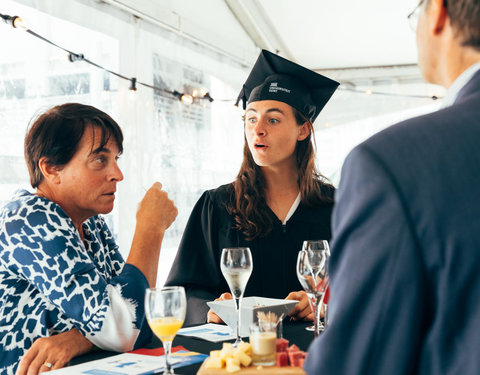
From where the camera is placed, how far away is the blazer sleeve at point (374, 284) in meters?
0.67

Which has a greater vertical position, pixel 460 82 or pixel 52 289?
pixel 460 82

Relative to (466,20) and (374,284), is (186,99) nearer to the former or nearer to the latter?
(466,20)

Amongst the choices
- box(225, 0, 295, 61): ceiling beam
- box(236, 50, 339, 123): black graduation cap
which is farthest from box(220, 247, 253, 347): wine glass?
box(225, 0, 295, 61): ceiling beam

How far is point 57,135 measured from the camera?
1.75 m

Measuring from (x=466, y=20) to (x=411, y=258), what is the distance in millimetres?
407

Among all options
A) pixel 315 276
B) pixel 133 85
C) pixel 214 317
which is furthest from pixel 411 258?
pixel 133 85

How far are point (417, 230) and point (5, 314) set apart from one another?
1377 mm

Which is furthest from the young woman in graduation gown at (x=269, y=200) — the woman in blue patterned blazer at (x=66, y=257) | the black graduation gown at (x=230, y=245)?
the woman in blue patterned blazer at (x=66, y=257)

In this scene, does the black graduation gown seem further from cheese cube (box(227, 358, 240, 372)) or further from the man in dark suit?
the man in dark suit

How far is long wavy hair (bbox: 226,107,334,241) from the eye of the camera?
95.7 inches

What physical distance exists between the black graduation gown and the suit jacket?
1536mm

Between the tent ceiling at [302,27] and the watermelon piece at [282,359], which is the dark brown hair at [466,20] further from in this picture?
the tent ceiling at [302,27]

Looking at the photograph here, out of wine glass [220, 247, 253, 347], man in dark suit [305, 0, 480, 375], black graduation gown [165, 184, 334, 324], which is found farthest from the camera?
black graduation gown [165, 184, 334, 324]

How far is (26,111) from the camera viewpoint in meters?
2.97
